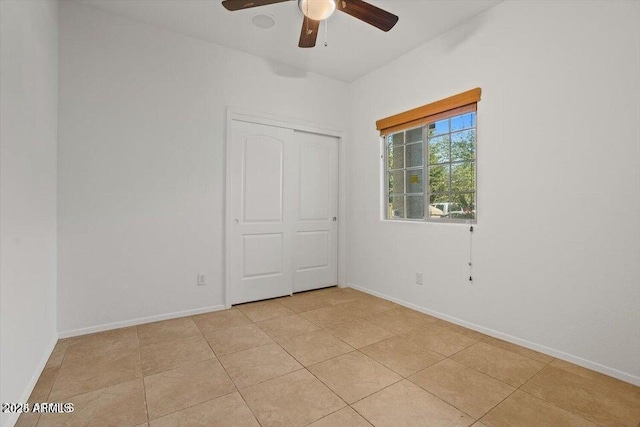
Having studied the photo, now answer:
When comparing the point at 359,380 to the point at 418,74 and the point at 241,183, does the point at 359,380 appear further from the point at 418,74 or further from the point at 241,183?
the point at 418,74

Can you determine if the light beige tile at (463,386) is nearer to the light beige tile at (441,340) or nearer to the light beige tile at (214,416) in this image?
the light beige tile at (441,340)

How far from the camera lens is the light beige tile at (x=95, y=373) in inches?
71.6

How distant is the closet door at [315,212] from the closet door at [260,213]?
0.14 m

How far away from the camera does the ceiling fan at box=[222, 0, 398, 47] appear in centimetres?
206

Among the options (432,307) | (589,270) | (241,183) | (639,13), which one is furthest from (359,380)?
(639,13)

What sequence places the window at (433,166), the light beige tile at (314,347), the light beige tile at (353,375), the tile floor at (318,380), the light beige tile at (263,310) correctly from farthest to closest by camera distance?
the light beige tile at (263,310), the window at (433,166), the light beige tile at (314,347), the light beige tile at (353,375), the tile floor at (318,380)

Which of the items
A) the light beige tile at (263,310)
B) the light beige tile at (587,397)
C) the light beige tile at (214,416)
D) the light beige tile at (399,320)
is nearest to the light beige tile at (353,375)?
the light beige tile at (214,416)

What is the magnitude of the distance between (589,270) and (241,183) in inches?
124

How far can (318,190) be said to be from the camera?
13.4ft

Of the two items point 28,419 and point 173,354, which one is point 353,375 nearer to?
point 173,354

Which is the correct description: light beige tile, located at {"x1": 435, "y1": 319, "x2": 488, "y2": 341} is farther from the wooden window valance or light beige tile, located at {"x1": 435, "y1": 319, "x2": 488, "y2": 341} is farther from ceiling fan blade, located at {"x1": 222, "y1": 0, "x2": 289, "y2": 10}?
ceiling fan blade, located at {"x1": 222, "y1": 0, "x2": 289, "y2": 10}

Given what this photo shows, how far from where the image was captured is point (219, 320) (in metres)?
2.97

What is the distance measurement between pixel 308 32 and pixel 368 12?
0.50m

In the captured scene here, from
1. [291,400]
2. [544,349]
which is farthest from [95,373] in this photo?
[544,349]
